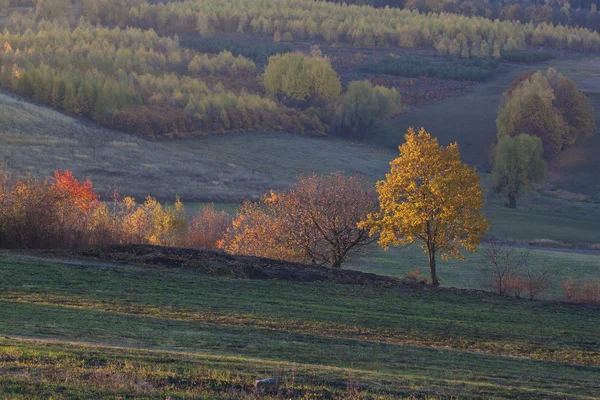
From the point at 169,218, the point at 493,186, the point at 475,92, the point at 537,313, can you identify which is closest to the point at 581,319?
the point at 537,313

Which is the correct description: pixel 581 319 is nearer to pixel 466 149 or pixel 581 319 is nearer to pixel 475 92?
pixel 466 149

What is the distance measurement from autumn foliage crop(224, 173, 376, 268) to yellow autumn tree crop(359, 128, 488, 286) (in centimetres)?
264

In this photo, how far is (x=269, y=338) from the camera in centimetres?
2353

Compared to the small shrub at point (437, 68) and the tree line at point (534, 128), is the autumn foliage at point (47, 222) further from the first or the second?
the small shrub at point (437, 68)

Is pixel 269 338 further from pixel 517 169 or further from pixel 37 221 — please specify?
pixel 517 169

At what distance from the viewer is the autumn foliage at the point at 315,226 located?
4675 cm

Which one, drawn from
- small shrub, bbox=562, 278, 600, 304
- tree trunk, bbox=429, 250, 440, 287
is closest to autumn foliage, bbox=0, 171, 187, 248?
tree trunk, bbox=429, 250, 440, 287

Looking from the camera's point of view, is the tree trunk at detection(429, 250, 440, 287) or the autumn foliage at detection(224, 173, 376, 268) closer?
the tree trunk at detection(429, 250, 440, 287)

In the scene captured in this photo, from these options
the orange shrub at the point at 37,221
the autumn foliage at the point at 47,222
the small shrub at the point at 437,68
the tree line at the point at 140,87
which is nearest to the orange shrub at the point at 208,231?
the autumn foliage at the point at 47,222

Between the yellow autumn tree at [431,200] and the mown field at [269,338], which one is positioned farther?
the yellow autumn tree at [431,200]

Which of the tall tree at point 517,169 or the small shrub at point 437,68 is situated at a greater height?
the small shrub at point 437,68

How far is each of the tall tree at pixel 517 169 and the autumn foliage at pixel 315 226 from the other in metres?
52.8

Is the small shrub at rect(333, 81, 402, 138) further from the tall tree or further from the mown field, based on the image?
the mown field

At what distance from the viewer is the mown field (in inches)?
639
